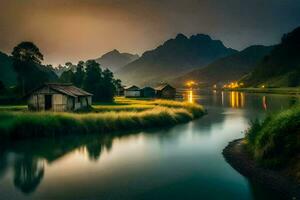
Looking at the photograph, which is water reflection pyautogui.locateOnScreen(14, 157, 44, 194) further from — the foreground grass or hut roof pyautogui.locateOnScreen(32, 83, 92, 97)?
hut roof pyautogui.locateOnScreen(32, 83, 92, 97)

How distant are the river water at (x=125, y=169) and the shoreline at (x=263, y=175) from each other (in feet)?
1.84

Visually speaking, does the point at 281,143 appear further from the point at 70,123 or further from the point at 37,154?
the point at 70,123

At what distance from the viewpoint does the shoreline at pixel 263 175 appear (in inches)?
787

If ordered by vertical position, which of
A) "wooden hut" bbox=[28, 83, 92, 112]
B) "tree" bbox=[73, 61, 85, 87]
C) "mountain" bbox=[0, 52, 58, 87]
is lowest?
"wooden hut" bbox=[28, 83, 92, 112]

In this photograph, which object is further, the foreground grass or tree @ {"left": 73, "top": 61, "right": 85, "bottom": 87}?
tree @ {"left": 73, "top": 61, "right": 85, "bottom": 87}

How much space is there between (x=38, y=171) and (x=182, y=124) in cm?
3062

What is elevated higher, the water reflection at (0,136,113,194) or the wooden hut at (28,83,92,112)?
the wooden hut at (28,83,92,112)

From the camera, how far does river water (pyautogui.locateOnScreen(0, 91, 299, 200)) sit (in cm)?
2088

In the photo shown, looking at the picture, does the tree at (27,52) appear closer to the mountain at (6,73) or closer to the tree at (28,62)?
the tree at (28,62)

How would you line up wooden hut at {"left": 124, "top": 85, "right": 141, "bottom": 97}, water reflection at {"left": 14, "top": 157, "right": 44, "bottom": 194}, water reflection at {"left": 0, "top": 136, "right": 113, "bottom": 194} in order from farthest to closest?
wooden hut at {"left": 124, "top": 85, "right": 141, "bottom": 97}, water reflection at {"left": 0, "top": 136, "right": 113, "bottom": 194}, water reflection at {"left": 14, "top": 157, "right": 44, "bottom": 194}

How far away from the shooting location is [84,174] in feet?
84.1

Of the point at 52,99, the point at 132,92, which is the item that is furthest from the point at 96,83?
the point at 132,92

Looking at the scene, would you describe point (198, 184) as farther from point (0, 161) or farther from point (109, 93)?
point (109, 93)

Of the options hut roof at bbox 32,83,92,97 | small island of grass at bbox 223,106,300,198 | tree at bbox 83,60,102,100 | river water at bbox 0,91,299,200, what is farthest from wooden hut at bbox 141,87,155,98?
small island of grass at bbox 223,106,300,198
